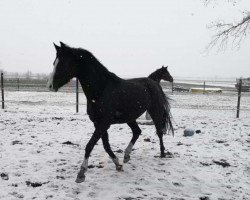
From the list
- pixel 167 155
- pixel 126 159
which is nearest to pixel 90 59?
pixel 126 159

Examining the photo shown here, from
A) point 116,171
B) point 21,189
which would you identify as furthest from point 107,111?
point 21,189

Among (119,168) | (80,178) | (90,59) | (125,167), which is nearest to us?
(80,178)

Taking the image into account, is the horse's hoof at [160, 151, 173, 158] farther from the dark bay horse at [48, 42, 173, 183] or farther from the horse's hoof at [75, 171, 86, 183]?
the horse's hoof at [75, 171, 86, 183]

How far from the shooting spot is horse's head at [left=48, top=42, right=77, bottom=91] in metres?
4.30

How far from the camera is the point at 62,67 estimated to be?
14.3ft

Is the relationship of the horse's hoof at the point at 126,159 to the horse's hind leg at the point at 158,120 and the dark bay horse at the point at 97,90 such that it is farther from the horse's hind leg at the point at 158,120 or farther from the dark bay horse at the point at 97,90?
the horse's hind leg at the point at 158,120

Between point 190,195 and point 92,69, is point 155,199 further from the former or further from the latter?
point 92,69

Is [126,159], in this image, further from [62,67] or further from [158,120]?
[62,67]

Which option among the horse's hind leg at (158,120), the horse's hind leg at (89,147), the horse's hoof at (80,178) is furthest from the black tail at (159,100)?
the horse's hoof at (80,178)

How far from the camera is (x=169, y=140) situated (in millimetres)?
7223

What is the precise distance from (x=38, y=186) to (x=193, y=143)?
13.0ft

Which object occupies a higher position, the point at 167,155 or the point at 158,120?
the point at 158,120

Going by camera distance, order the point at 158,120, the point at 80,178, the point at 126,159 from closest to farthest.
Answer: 1. the point at 80,178
2. the point at 126,159
3. the point at 158,120

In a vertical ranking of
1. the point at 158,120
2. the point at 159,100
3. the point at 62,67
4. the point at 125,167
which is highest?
the point at 62,67
